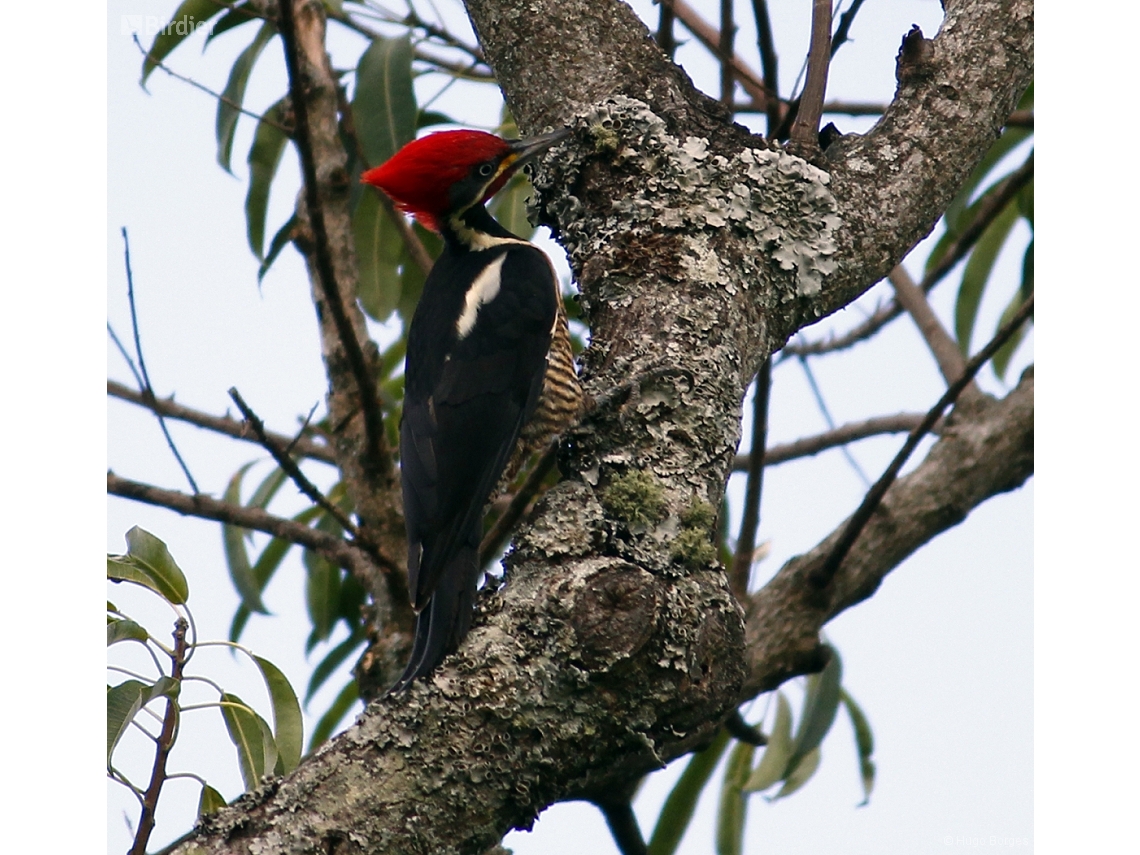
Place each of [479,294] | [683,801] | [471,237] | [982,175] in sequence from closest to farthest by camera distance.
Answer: [479,294] → [471,237] → [683,801] → [982,175]

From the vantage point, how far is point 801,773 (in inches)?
131

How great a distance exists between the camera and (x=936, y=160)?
2131 millimetres

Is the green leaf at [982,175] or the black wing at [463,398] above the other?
the green leaf at [982,175]

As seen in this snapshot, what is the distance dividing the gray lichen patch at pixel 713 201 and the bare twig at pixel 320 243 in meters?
0.59

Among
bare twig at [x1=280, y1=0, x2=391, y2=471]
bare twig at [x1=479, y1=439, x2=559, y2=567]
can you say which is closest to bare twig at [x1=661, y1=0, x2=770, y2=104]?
bare twig at [x1=280, y1=0, x2=391, y2=471]

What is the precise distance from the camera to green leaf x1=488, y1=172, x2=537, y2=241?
10.9 feet

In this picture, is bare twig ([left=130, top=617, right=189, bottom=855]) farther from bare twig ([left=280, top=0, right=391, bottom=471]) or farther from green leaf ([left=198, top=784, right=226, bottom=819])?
bare twig ([left=280, top=0, right=391, bottom=471])

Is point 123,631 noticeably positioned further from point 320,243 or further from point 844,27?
point 844,27

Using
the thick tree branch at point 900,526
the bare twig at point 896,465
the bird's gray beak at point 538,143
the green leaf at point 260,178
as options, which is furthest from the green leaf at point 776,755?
the green leaf at point 260,178

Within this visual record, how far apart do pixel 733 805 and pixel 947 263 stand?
164 cm

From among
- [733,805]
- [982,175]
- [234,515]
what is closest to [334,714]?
[234,515]

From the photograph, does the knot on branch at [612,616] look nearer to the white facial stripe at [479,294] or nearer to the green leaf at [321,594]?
the white facial stripe at [479,294]

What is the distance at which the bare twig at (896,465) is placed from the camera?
105 inches

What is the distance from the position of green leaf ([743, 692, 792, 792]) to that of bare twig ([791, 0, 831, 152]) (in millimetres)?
1658
